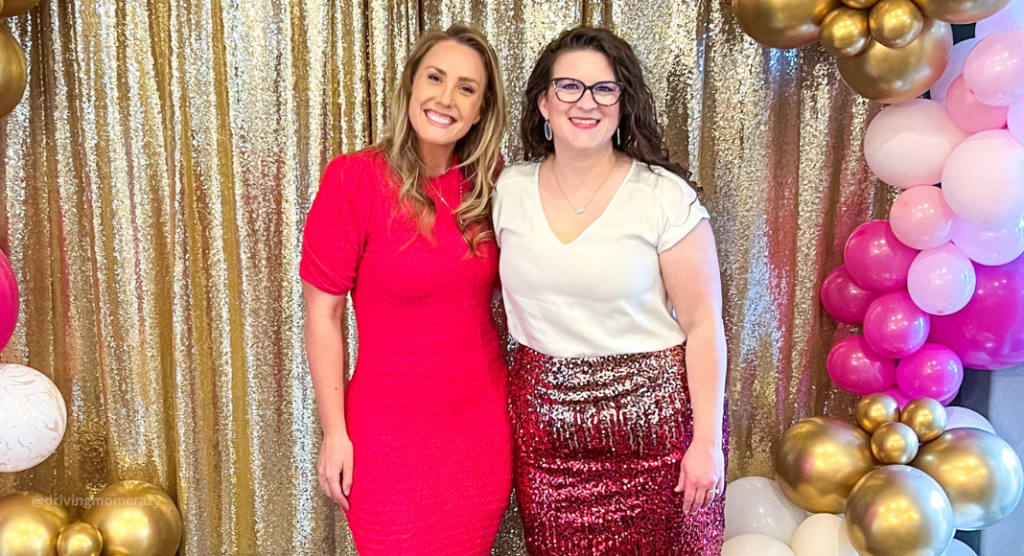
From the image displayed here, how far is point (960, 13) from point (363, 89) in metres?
1.50

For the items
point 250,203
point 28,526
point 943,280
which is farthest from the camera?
point 250,203

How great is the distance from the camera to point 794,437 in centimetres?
198

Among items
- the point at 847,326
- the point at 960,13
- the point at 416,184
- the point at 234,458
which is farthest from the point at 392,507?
the point at 960,13

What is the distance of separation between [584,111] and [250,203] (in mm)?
1178

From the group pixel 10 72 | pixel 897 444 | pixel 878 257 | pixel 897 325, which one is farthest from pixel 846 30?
pixel 10 72

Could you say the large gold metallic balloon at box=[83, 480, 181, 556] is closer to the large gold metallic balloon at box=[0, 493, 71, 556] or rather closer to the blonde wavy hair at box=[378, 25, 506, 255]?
the large gold metallic balloon at box=[0, 493, 71, 556]

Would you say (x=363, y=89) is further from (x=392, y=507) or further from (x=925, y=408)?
(x=925, y=408)

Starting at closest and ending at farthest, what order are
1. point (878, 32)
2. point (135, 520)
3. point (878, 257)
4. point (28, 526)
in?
1. point (878, 32)
2. point (878, 257)
3. point (28, 526)
4. point (135, 520)

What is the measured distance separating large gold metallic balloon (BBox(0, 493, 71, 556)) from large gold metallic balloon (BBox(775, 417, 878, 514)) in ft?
6.29

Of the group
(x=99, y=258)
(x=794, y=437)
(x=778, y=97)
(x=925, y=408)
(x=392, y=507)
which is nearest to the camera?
(x=392, y=507)

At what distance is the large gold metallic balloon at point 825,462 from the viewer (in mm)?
1894

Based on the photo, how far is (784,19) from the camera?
1779 mm

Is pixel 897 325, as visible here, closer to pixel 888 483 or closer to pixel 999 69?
pixel 888 483

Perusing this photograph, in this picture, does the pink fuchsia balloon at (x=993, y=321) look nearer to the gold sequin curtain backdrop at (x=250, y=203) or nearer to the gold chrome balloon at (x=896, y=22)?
the gold sequin curtain backdrop at (x=250, y=203)
